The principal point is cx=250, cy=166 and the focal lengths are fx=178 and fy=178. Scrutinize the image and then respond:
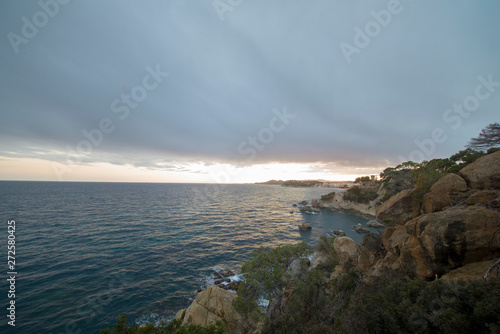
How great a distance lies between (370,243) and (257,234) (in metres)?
27.6

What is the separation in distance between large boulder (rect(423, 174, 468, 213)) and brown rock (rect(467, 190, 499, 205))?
50.0 inches

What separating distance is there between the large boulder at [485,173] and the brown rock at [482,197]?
157 centimetres

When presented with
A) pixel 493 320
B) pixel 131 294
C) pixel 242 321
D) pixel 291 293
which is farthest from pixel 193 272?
pixel 493 320

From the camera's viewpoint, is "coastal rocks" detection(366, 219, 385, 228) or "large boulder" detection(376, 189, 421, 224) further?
"coastal rocks" detection(366, 219, 385, 228)

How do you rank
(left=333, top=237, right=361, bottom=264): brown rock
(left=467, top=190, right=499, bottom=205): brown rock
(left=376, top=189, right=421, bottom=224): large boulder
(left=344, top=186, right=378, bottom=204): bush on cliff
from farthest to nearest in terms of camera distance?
(left=344, top=186, right=378, bottom=204): bush on cliff
(left=333, top=237, right=361, bottom=264): brown rock
(left=376, top=189, right=421, bottom=224): large boulder
(left=467, top=190, right=499, bottom=205): brown rock

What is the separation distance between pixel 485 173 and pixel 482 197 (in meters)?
2.59

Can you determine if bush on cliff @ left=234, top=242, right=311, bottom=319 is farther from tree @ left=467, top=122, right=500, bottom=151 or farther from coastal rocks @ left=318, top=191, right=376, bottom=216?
coastal rocks @ left=318, top=191, right=376, bottom=216

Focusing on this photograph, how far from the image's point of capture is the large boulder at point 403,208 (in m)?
14.1

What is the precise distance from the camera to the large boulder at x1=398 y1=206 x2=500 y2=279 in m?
8.34

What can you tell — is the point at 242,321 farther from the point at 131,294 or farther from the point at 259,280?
the point at 131,294

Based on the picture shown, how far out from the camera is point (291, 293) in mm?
14469

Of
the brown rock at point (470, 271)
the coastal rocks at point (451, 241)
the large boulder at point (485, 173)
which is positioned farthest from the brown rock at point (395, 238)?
the large boulder at point (485, 173)

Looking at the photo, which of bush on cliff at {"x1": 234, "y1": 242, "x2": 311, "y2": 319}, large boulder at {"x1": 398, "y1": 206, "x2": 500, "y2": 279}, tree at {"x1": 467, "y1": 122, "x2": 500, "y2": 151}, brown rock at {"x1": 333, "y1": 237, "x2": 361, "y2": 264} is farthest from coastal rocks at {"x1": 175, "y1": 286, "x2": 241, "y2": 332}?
tree at {"x1": 467, "y1": 122, "x2": 500, "y2": 151}

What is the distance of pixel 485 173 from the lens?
11.2 metres
